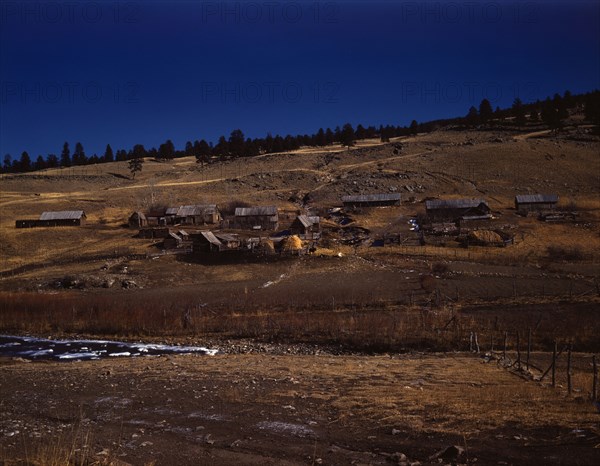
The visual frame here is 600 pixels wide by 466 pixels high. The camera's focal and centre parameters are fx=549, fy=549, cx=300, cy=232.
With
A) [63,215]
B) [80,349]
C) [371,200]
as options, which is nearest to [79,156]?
[63,215]

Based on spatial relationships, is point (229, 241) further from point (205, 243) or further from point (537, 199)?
point (537, 199)

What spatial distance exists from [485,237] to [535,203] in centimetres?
2410

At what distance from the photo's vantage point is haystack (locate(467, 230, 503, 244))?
53500mm

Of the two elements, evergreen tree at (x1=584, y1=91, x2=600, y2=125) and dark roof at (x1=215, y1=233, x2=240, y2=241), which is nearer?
dark roof at (x1=215, y1=233, x2=240, y2=241)

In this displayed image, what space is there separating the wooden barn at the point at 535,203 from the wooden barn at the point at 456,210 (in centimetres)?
634

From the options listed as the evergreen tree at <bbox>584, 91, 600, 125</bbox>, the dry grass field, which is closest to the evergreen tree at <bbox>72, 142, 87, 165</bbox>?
the dry grass field

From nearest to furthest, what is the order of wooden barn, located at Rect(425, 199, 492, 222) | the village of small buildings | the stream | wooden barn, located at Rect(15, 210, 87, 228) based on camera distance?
the stream < the village of small buildings < wooden barn, located at Rect(425, 199, 492, 222) < wooden barn, located at Rect(15, 210, 87, 228)

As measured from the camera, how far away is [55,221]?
7275cm

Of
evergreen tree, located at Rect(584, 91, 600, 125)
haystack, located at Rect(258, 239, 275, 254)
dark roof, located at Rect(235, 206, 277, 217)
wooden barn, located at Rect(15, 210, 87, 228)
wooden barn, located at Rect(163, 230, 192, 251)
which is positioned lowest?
haystack, located at Rect(258, 239, 275, 254)

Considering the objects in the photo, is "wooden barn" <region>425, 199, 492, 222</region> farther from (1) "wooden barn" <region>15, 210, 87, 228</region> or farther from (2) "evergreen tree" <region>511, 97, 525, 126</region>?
(2) "evergreen tree" <region>511, 97, 525, 126</region>

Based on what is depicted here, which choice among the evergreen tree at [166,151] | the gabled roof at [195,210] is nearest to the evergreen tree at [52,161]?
the evergreen tree at [166,151]

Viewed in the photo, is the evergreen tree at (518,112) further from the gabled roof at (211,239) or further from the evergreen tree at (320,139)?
the gabled roof at (211,239)

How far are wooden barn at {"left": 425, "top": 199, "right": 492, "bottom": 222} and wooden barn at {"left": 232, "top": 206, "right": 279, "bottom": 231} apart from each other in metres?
19.9

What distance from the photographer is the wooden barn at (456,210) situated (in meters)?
69.7
